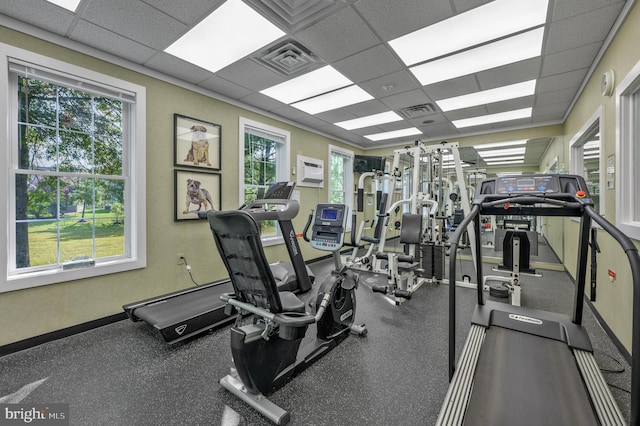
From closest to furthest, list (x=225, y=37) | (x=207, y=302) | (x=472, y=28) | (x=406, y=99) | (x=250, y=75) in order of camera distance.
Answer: (x=472, y=28) → (x=225, y=37) → (x=207, y=302) → (x=250, y=75) → (x=406, y=99)

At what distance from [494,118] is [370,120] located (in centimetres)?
218

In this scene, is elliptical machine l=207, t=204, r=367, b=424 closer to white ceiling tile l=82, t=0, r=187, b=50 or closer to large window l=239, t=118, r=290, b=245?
white ceiling tile l=82, t=0, r=187, b=50

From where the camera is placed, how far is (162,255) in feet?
11.0

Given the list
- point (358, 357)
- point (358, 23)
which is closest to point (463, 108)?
point (358, 23)

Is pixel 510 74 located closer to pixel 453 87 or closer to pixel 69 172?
pixel 453 87

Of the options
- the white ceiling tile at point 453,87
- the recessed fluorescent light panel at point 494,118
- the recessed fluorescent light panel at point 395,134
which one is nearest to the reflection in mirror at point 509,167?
the recessed fluorescent light panel at point 494,118

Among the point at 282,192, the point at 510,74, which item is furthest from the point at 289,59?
the point at 510,74

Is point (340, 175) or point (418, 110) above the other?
point (418, 110)

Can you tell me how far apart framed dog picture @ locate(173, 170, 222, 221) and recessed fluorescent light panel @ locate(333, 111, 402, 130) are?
8.87 ft

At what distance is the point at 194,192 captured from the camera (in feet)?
11.9

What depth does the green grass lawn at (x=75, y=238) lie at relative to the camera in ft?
8.51

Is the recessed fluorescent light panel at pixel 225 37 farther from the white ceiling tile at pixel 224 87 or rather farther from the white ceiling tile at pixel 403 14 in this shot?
the white ceiling tile at pixel 403 14

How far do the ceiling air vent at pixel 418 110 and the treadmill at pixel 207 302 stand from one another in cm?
302

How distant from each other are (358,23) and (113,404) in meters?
3.35
